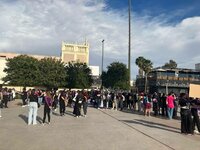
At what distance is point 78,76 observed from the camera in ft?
268

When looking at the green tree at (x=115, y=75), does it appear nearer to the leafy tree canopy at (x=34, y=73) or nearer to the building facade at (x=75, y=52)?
the leafy tree canopy at (x=34, y=73)

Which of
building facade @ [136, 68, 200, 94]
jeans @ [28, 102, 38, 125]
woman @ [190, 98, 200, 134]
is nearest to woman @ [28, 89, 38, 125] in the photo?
jeans @ [28, 102, 38, 125]

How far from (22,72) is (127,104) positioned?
49636 mm

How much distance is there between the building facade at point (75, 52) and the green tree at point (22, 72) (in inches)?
2884

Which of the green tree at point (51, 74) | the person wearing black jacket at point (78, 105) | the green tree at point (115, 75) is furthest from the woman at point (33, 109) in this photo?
the green tree at point (51, 74)

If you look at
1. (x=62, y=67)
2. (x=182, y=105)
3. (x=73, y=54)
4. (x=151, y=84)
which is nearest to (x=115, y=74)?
(x=62, y=67)

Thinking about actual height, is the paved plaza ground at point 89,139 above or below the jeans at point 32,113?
below

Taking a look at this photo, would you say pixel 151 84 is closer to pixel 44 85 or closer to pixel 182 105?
pixel 44 85

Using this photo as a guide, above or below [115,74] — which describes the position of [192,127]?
below

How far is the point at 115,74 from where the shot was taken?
2958 inches

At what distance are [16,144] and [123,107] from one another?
68.4 ft

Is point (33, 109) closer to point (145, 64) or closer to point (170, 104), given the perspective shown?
point (170, 104)

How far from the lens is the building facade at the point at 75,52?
501ft

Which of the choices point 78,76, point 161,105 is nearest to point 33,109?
point 161,105
